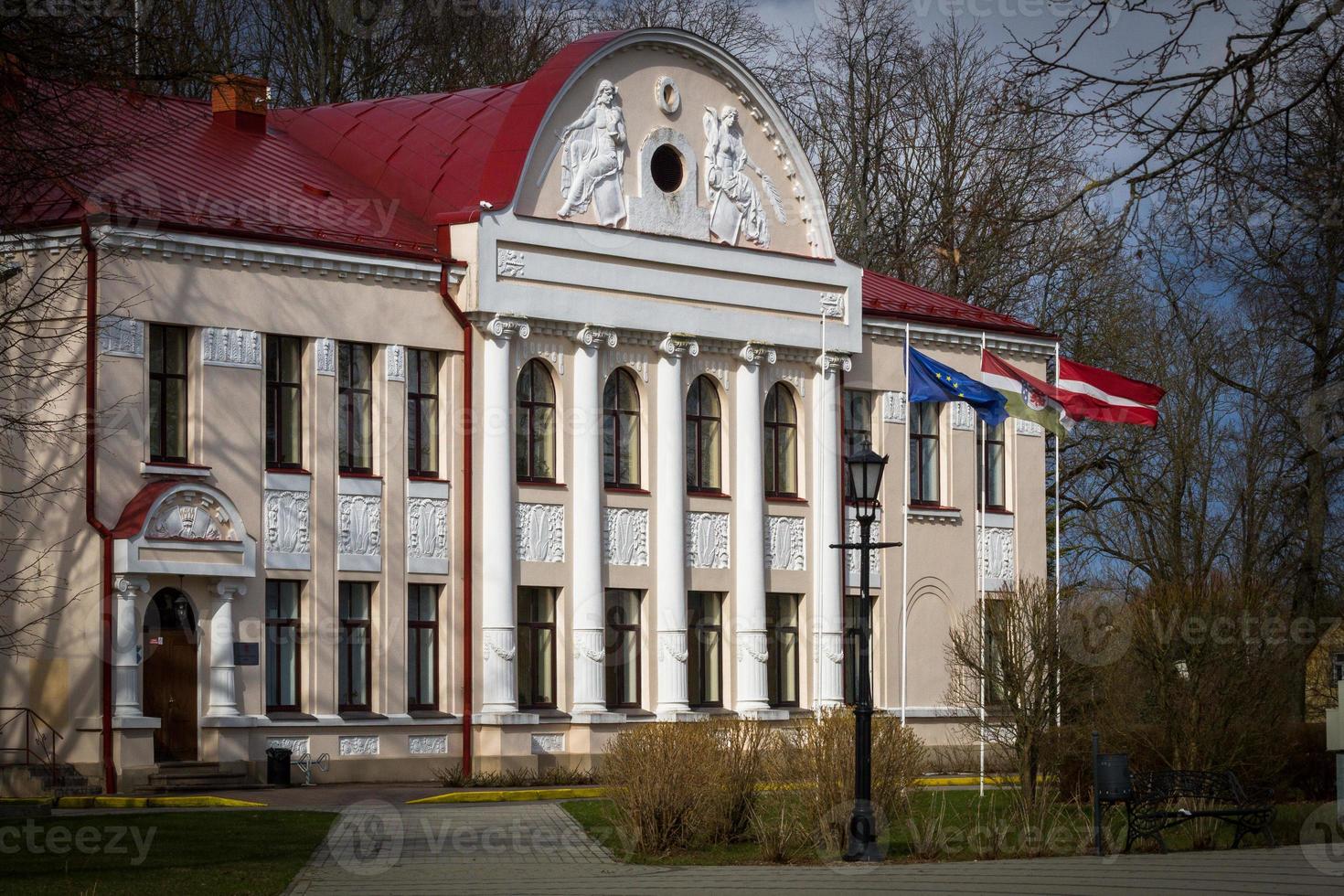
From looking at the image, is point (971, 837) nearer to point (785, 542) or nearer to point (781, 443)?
point (785, 542)

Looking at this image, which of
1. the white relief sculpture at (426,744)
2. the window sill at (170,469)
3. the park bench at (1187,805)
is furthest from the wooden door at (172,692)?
the park bench at (1187,805)

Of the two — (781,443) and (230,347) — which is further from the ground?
(230,347)

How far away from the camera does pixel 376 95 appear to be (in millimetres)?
47531

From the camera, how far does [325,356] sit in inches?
1252

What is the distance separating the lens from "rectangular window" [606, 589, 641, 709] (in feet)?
114

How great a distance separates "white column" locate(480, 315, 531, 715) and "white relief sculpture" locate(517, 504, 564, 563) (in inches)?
11.9

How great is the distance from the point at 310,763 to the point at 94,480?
5.33m

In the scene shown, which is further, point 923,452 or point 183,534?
point 923,452

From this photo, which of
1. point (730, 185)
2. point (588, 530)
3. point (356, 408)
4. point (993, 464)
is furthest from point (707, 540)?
point (993, 464)

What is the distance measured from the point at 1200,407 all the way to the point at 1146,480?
7.16ft

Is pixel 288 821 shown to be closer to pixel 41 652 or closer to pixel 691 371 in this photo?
pixel 41 652

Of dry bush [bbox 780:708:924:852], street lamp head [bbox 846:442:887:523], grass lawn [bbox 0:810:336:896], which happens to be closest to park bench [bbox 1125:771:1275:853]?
dry bush [bbox 780:708:924:852]

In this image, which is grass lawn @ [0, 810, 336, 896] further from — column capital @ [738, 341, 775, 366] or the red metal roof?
the red metal roof

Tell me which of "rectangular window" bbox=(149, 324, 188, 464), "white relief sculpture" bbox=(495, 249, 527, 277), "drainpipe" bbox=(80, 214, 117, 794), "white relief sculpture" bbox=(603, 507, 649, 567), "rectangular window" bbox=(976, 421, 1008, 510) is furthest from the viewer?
"rectangular window" bbox=(976, 421, 1008, 510)
